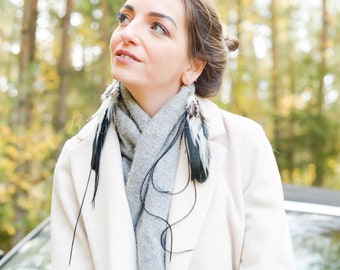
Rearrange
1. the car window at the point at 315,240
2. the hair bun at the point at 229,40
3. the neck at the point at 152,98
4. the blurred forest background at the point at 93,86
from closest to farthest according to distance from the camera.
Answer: the neck at the point at 152,98, the hair bun at the point at 229,40, the car window at the point at 315,240, the blurred forest background at the point at 93,86

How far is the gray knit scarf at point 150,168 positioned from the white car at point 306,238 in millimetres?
1009

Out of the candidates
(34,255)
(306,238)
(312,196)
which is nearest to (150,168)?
(306,238)

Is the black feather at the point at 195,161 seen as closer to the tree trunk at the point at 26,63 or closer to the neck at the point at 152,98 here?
the neck at the point at 152,98

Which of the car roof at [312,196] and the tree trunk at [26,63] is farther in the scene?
the tree trunk at [26,63]

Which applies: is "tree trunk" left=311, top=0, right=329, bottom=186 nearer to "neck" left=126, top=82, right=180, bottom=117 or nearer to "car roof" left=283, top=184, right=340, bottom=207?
"car roof" left=283, top=184, right=340, bottom=207

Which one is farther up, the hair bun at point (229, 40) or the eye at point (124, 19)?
the eye at point (124, 19)

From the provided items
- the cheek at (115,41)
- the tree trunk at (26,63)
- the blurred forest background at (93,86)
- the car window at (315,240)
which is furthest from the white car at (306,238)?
the tree trunk at (26,63)

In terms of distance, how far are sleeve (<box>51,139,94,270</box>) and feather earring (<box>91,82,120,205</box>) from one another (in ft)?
0.29

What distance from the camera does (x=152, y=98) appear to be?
1958 mm

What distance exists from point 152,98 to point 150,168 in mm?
213

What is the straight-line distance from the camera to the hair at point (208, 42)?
193 cm

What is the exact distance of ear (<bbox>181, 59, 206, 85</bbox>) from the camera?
1982mm

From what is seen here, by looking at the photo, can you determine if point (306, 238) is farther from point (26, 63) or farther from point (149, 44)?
point (26, 63)

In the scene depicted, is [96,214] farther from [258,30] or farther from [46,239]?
[258,30]
